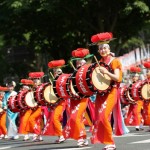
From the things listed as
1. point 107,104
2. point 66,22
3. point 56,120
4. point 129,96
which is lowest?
point 56,120

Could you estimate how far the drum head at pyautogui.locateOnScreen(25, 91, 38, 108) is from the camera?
52.3 ft

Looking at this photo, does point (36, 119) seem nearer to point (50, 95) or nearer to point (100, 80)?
point (50, 95)

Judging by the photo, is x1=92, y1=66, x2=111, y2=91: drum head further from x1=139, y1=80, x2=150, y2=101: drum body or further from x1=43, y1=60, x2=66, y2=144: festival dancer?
x1=139, y1=80, x2=150, y2=101: drum body

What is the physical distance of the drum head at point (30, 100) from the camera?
15948mm

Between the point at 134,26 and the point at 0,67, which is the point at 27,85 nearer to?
the point at 134,26

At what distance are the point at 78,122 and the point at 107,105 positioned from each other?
170 centimetres

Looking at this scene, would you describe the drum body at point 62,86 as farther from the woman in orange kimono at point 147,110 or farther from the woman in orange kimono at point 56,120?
the woman in orange kimono at point 147,110

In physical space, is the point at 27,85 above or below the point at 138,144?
above

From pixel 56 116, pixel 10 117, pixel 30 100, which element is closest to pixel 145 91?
pixel 30 100

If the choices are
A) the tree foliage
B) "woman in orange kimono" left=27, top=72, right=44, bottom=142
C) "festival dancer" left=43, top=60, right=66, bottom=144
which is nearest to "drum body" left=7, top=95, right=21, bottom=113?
"woman in orange kimono" left=27, top=72, right=44, bottom=142

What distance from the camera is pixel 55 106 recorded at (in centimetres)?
1406

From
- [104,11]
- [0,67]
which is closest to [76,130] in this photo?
[104,11]

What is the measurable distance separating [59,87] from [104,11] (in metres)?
17.8

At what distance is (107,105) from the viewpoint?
35.2 ft
